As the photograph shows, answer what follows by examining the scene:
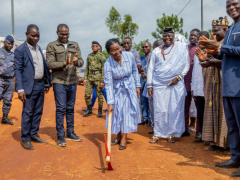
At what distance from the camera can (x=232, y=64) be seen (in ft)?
11.1

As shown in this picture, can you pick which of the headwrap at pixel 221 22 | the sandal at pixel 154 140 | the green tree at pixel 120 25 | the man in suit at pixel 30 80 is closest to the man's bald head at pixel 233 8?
the headwrap at pixel 221 22

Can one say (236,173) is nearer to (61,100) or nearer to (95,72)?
(61,100)

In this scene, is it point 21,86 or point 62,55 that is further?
point 62,55

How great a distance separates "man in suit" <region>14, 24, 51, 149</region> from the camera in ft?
15.4

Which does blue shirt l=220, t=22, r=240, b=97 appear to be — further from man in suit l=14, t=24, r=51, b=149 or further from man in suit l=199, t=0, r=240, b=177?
man in suit l=14, t=24, r=51, b=149

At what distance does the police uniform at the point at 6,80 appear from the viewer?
6762 millimetres

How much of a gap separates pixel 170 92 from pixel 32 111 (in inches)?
108

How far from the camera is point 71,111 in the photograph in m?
5.21

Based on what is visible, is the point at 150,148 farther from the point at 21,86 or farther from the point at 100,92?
the point at 100,92

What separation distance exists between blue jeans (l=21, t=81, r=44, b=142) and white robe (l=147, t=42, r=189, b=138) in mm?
2328

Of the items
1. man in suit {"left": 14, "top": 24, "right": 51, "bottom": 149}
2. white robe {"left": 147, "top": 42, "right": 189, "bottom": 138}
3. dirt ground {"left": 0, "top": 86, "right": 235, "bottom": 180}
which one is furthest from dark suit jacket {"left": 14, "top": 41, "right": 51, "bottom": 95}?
white robe {"left": 147, "top": 42, "right": 189, "bottom": 138}

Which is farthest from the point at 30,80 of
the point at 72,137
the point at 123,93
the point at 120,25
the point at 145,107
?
the point at 120,25

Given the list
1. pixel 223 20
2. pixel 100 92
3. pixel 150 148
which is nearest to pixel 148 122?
pixel 100 92

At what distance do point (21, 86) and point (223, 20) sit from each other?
12.2ft
